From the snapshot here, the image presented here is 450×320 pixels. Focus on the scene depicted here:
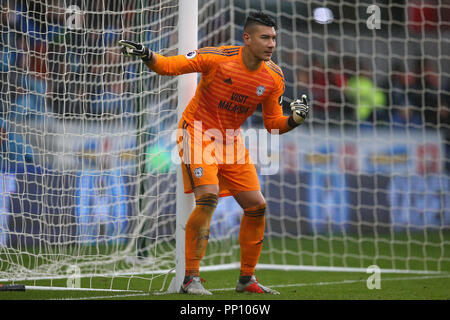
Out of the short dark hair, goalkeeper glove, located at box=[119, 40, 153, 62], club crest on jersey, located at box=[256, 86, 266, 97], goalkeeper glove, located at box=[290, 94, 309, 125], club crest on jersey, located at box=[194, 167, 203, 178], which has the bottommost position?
club crest on jersey, located at box=[194, 167, 203, 178]

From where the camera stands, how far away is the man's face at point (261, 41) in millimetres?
4227

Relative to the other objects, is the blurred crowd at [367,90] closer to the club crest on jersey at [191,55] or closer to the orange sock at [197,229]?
the club crest on jersey at [191,55]

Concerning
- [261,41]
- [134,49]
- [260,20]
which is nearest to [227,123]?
[261,41]

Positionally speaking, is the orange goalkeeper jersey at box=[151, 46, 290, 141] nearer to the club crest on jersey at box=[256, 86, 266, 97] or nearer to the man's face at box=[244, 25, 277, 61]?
the club crest on jersey at box=[256, 86, 266, 97]

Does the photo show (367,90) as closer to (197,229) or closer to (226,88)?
(226,88)

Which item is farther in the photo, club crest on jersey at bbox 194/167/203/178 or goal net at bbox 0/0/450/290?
goal net at bbox 0/0/450/290

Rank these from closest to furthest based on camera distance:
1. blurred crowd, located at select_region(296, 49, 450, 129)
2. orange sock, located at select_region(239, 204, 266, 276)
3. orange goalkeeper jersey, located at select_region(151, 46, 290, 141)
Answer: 1. orange goalkeeper jersey, located at select_region(151, 46, 290, 141)
2. orange sock, located at select_region(239, 204, 266, 276)
3. blurred crowd, located at select_region(296, 49, 450, 129)

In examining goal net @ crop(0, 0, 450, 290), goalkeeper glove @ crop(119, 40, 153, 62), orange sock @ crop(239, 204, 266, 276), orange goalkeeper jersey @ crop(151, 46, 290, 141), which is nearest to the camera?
goalkeeper glove @ crop(119, 40, 153, 62)

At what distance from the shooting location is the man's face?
13.9ft

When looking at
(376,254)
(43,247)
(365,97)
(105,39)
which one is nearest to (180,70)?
(105,39)

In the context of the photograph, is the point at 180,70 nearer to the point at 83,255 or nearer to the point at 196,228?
the point at 196,228

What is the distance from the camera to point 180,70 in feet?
13.5

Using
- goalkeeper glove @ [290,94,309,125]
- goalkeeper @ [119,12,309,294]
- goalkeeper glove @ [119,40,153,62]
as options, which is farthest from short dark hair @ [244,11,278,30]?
goalkeeper glove @ [119,40,153,62]

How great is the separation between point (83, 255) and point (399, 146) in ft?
26.5
